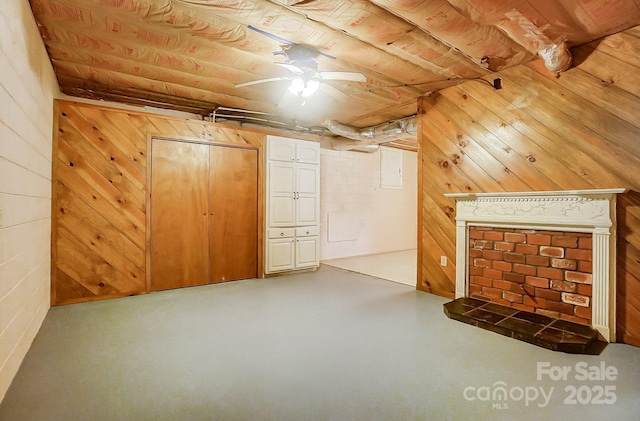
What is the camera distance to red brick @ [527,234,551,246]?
2803 millimetres

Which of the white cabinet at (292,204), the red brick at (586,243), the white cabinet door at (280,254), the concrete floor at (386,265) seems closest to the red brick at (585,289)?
the red brick at (586,243)

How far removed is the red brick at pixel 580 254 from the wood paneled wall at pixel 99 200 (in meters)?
4.56

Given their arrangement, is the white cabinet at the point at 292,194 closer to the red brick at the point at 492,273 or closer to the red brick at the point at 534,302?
the red brick at the point at 492,273

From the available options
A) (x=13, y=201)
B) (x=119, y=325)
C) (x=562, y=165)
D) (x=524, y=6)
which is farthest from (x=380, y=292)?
(x=13, y=201)

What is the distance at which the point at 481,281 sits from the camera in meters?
3.29

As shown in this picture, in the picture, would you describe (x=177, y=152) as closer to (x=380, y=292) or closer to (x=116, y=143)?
(x=116, y=143)

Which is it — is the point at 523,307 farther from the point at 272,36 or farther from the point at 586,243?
the point at 272,36

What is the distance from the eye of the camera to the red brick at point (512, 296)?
3.01m

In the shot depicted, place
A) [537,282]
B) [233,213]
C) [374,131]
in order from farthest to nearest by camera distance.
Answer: [374,131] < [233,213] < [537,282]

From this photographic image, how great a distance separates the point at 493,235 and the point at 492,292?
0.62m

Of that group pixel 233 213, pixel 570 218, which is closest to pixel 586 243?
pixel 570 218

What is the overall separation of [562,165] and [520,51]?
113 cm

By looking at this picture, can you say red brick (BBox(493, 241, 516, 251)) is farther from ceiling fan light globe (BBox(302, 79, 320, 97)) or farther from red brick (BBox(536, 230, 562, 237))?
ceiling fan light globe (BBox(302, 79, 320, 97))

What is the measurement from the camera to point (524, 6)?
2.12 m
